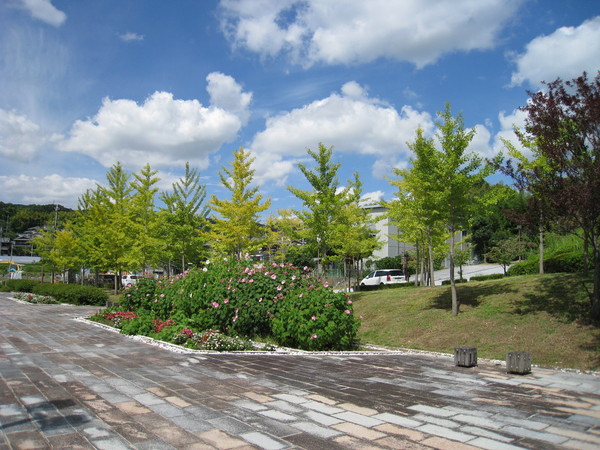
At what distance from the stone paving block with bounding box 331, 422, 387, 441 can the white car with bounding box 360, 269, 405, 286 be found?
24491 mm

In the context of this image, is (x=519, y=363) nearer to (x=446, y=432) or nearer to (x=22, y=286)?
(x=446, y=432)

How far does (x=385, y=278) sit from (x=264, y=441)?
27.5 metres

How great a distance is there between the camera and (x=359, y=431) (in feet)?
13.9

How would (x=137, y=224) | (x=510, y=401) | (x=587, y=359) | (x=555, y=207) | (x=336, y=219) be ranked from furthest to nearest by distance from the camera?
(x=137, y=224) → (x=336, y=219) → (x=555, y=207) → (x=587, y=359) → (x=510, y=401)

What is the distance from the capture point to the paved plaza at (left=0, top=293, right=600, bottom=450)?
4.00 metres

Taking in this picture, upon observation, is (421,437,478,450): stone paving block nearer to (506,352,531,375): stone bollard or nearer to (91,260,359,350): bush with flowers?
(506,352,531,375): stone bollard

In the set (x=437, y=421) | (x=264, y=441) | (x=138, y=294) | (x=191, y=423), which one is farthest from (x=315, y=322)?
(x=138, y=294)

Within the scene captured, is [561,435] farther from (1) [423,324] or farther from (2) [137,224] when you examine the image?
(2) [137,224]

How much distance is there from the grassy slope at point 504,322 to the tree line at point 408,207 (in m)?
0.76

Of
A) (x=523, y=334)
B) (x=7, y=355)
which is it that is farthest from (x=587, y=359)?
(x=7, y=355)

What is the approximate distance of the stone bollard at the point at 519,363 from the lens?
286 inches

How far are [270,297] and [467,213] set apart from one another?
643 centimetres

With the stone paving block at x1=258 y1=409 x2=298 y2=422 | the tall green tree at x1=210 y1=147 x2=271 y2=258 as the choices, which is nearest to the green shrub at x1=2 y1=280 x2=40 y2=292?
the tall green tree at x1=210 y1=147 x2=271 y2=258

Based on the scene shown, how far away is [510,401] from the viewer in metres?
5.54
